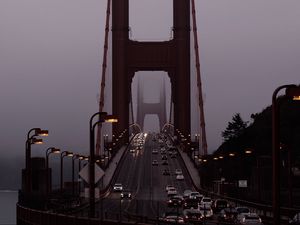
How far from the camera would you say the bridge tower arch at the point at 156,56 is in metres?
126

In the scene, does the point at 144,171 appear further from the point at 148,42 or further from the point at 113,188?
the point at 113,188

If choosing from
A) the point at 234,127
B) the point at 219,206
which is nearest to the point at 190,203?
the point at 219,206

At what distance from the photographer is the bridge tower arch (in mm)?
125750

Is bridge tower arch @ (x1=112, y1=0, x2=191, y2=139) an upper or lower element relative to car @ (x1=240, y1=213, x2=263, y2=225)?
upper

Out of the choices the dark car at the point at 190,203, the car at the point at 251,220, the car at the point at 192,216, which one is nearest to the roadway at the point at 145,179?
the dark car at the point at 190,203

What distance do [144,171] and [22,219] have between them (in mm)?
76464

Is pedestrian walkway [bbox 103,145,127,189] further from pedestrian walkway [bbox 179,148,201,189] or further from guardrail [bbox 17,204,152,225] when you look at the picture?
guardrail [bbox 17,204,152,225]

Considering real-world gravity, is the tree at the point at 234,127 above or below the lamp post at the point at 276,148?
above

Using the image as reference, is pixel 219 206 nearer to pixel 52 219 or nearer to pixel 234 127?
pixel 52 219

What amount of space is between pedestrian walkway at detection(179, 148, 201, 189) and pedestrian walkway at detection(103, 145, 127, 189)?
9022 millimetres

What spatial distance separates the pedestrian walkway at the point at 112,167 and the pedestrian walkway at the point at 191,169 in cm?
902

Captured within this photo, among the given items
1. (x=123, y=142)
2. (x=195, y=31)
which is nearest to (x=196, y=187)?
(x=195, y=31)

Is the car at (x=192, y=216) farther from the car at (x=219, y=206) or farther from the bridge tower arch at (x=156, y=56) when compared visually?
the bridge tower arch at (x=156, y=56)

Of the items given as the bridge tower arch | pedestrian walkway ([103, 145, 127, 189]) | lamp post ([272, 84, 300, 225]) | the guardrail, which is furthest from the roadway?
lamp post ([272, 84, 300, 225])
